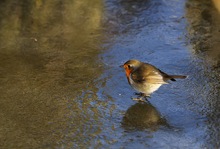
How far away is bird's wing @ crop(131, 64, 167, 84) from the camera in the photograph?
5.58 m

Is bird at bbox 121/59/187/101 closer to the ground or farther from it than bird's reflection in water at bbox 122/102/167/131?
farther from it

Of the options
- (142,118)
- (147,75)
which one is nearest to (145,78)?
(147,75)

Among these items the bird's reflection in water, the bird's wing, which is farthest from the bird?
the bird's reflection in water

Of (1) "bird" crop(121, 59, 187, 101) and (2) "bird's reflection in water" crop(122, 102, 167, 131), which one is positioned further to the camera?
(1) "bird" crop(121, 59, 187, 101)

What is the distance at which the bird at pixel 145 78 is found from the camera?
5.59 meters

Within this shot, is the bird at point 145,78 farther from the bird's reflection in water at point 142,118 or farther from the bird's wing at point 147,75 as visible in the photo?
the bird's reflection in water at point 142,118

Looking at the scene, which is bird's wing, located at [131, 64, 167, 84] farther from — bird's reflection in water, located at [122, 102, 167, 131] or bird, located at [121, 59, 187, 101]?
bird's reflection in water, located at [122, 102, 167, 131]

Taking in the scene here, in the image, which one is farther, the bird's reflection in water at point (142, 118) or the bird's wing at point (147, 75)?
the bird's wing at point (147, 75)

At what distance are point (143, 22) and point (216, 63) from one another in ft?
6.62

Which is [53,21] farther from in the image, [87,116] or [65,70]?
[87,116]

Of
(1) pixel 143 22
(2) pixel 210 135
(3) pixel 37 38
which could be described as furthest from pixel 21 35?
(2) pixel 210 135

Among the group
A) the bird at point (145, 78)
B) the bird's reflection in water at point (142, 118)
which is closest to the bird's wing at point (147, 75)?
the bird at point (145, 78)

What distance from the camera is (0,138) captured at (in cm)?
487

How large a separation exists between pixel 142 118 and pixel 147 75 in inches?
22.2
